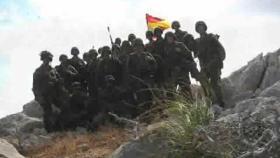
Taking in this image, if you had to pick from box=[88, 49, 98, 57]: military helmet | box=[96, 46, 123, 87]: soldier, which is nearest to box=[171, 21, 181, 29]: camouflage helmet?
box=[96, 46, 123, 87]: soldier

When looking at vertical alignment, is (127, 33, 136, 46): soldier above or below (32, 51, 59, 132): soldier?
above

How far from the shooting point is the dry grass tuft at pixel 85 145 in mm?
14562

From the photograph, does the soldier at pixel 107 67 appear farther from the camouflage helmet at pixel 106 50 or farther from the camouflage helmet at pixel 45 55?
the camouflage helmet at pixel 45 55

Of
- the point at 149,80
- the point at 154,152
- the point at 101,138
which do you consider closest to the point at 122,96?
the point at 149,80

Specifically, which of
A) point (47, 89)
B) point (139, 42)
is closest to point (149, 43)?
point (139, 42)

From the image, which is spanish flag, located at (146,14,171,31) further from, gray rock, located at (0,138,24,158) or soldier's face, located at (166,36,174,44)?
gray rock, located at (0,138,24,158)

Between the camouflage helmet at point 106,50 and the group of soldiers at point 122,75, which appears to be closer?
the group of soldiers at point 122,75

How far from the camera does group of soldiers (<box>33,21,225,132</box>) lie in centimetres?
1889

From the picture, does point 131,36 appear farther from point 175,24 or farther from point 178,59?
point 178,59

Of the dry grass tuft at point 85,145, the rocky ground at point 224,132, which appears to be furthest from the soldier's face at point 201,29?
the dry grass tuft at point 85,145

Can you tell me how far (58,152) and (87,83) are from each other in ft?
19.7

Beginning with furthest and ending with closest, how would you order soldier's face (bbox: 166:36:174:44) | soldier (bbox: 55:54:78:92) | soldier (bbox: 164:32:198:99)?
soldier (bbox: 55:54:78:92), soldier's face (bbox: 166:36:174:44), soldier (bbox: 164:32:198:99)

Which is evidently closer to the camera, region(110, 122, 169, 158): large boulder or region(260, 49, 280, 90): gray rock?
region(110, 122, 169, 158): large boulder

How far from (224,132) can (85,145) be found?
740 centimetres
